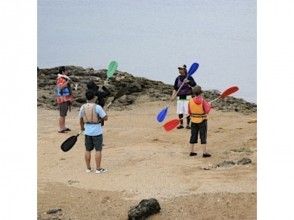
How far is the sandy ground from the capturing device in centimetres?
577

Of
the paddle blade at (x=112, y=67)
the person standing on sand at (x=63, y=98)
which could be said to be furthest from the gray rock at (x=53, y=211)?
the person standing on sand at (x=63, y=98)

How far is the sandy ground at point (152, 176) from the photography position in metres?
5.77

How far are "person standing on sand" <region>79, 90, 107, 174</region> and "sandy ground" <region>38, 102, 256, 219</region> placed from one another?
153mm

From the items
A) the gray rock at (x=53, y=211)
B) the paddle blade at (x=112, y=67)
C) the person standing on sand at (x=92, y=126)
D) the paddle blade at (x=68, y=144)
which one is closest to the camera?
the gray rock at (x=53, y=211)

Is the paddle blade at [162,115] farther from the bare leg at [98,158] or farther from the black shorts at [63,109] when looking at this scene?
the black shorts at [63,109]

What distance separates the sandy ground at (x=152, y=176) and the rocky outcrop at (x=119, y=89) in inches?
18.6

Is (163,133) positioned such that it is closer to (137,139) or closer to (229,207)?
(137,139)

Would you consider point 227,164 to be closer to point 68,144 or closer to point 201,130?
point 201,130

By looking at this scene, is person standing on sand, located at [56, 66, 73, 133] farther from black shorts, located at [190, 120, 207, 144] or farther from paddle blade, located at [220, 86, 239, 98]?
paddle blade, located at [220, 86, 239, 98]

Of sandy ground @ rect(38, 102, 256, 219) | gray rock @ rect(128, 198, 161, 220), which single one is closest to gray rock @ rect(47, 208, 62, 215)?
sandy ground @ rect(38, 102, 256, 219)

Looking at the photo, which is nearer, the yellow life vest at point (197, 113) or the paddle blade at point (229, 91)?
the paddle blade at point (229, 91)
